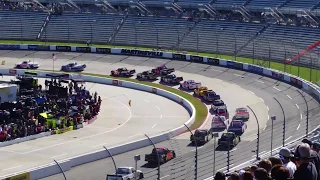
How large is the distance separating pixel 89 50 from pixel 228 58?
663 inches

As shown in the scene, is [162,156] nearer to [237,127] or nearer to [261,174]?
[237,127]

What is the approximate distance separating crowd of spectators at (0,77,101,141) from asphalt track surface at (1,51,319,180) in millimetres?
8531

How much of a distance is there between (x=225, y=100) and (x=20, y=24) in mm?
41600

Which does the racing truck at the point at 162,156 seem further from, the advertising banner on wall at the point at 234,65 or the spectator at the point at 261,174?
the advertising banner on wall at the point at 234,65

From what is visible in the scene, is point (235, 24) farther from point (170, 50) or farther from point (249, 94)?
point (249, 94)

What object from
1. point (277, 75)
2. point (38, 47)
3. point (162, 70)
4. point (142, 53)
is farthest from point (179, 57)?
point (38, 47)

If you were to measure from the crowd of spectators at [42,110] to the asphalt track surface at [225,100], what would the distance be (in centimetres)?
853

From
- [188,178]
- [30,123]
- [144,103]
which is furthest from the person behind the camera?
[144,103]

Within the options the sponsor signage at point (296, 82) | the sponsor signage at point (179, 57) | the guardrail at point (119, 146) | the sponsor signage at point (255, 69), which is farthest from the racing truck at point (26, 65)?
the sponsor signage at point (296, 82)

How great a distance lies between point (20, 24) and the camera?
9044 cm

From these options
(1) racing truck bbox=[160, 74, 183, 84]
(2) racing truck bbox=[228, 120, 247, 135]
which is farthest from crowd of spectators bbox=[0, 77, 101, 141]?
(1) racing truck bbox=[160, 74, 183, 84]

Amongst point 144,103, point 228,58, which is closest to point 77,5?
point 228,58

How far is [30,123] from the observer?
44.8 meters

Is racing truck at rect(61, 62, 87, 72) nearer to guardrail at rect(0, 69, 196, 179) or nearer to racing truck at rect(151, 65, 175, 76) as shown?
guardrail at rect(0, 69, 196, 179)
